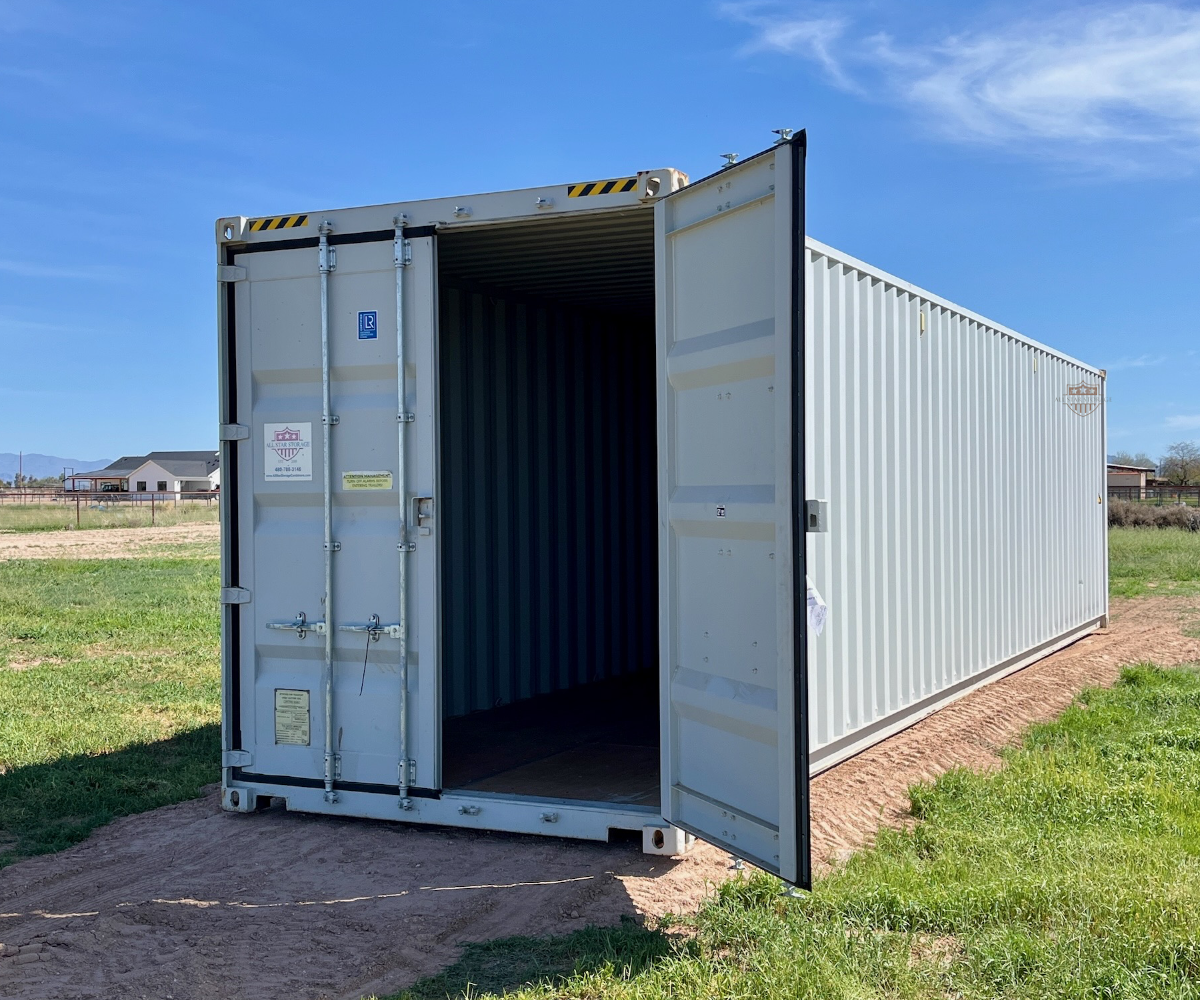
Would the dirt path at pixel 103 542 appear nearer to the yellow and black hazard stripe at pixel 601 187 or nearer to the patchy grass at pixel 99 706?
the patchy grass at pixel 99 706

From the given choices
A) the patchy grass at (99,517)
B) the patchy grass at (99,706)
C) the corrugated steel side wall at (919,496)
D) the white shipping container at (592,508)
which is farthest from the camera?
the patchy grass at (99,517)

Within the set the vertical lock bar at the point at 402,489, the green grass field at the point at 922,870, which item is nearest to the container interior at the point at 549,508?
the vertical lock bar at the point at 402,489

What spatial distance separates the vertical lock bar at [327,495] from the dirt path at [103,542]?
1885 centimetres

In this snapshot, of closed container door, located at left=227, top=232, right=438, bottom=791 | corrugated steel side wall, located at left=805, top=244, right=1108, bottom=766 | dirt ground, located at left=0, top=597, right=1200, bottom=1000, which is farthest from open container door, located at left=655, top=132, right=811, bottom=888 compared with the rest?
closed container door, located at left=227, top=232, right=438, bottom=791

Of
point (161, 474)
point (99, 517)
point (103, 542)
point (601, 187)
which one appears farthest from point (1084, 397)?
point (161, 474)

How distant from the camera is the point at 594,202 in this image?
226 inches

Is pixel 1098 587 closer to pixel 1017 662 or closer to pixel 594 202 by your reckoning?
pixel 1017 662

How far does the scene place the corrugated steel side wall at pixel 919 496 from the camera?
23.0 ft

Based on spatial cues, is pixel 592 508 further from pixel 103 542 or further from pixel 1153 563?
pixel 103 542

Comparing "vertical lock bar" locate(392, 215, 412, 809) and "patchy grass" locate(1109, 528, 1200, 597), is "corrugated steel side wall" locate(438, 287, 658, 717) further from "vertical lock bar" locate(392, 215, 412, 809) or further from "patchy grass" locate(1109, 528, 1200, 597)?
"patchy grass" locate(1109, 528, 1200, 597)

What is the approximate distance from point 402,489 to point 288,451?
0.80m

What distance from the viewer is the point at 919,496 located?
8430 millimetres

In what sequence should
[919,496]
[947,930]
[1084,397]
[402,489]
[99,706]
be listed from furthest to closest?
[1084,397] → [99,706] → [919,496] → [402,489] → [947,930]

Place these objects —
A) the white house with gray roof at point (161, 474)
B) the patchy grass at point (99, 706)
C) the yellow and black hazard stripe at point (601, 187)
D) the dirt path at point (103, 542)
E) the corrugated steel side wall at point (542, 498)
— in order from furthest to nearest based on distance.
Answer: the white house with gray roof at point (161, 474) → the dirt path at point (103, 542) → the corrugated steel side wall at point (542, 498) → the patchy grass at point (99, 706) → the yellow and black hazard stripe at point (601, 187)
